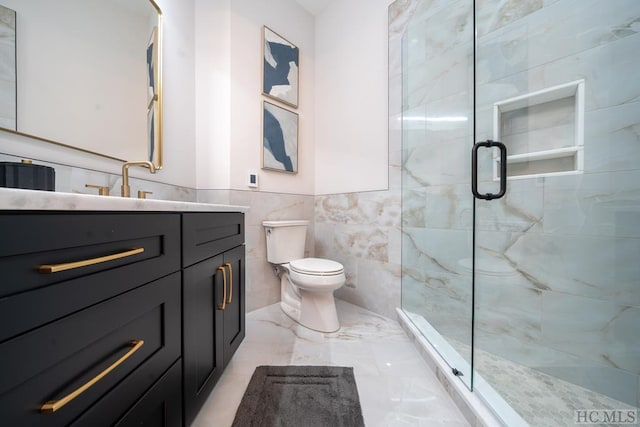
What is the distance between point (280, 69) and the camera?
77.3 inches

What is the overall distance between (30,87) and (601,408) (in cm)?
250

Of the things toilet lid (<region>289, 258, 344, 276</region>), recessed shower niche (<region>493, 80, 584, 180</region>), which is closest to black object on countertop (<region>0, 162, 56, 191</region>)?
toilet lid (<region>289, 258, 344, 276</region>)

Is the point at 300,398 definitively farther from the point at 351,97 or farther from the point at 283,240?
the point at 351,97

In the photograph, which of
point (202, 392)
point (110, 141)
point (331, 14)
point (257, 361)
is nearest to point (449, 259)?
point (257, 361)

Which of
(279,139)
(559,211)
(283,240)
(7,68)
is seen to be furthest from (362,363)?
(7,68)

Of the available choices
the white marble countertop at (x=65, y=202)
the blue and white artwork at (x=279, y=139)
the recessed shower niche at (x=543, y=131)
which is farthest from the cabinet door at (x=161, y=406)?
the recessed shower niche at (x=543, y=131)

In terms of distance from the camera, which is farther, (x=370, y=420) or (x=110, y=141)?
(x=110, y=141)

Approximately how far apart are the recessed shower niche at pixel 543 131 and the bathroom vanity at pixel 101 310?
1.59m

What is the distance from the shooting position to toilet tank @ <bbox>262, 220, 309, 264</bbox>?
1.80 metres

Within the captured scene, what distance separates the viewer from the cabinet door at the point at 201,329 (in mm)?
743

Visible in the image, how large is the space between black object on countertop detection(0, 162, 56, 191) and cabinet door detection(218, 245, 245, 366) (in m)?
0.58

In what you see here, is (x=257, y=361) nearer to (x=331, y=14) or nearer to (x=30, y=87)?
(x=30, y=87)

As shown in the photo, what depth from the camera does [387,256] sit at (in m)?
1.78

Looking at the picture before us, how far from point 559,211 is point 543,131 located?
420mm
